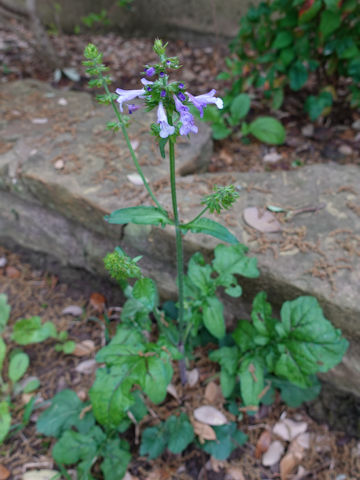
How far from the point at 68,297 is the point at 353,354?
1.87 meters

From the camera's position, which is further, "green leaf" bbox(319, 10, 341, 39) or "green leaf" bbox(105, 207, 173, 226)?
"green leaf" bbox(319, 10, 341, 39)

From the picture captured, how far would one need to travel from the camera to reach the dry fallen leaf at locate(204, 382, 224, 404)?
6.98ft

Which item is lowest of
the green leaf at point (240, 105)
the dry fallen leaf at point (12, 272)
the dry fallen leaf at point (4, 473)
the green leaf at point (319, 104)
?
the dry fallen leaf at point (4, 473)

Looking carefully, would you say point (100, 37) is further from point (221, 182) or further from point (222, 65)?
point (221, 182)

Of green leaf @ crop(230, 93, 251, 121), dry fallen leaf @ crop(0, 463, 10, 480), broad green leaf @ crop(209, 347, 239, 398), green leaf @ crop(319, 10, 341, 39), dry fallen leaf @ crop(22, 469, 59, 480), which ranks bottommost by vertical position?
dry fallen leaf @ crop(0, 463, 10, 480)

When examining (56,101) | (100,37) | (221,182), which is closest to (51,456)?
(221,182)

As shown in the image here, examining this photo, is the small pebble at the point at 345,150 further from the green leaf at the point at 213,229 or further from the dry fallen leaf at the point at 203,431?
the dry fallen leaf at the point at 203,431

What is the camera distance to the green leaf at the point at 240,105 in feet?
9.72

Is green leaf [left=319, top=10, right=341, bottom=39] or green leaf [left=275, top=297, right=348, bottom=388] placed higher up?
green leaf [left=319, top=10, right=341, bottom=39]

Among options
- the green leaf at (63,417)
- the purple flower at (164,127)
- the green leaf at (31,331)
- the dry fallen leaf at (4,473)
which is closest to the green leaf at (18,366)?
the green leaf at (31,331)

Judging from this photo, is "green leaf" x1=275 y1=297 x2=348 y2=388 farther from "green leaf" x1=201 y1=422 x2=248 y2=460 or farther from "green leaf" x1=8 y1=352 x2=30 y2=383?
"green leaf" x1=8 y1=352 x2=30 y2=383

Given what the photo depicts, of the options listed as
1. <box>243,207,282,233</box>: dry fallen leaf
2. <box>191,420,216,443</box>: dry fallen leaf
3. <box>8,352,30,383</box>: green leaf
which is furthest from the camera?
<box>8,352,30,383</box>: green leaf

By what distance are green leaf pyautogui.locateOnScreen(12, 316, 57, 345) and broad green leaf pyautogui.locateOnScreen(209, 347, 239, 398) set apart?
1031 millimetres

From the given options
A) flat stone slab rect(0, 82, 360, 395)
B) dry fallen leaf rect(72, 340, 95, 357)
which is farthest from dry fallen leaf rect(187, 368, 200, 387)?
dry fallen leaf rect(72, 340, 95, 357)
